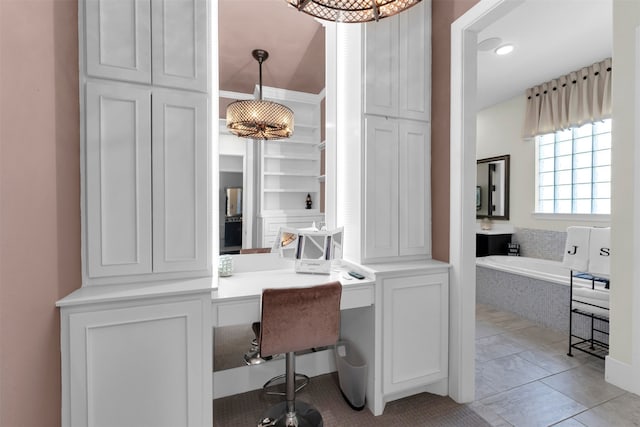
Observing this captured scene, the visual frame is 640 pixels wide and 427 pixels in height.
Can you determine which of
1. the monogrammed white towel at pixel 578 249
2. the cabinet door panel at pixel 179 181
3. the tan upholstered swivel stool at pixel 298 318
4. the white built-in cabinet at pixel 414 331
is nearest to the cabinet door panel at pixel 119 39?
the cabinet door panel at pixel 179 181

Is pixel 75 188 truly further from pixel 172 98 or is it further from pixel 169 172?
pixel 172 98

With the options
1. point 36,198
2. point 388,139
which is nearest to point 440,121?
point 388,139

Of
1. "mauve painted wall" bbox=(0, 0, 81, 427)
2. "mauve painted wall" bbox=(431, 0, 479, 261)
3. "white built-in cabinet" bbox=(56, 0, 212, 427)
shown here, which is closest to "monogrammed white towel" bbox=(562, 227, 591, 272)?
"mauve painted wall" bbox=(431, 0, 479, 261)

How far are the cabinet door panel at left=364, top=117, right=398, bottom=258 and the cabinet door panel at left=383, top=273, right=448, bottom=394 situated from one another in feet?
0.91

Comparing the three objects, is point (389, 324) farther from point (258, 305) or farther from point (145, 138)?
point (145, 138)

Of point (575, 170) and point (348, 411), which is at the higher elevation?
point (575, 170)

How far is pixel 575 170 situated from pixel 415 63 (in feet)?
10.4

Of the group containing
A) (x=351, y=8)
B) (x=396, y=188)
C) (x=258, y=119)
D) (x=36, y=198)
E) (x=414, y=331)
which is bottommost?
(x=414, y=331)

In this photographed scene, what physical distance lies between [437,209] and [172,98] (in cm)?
181

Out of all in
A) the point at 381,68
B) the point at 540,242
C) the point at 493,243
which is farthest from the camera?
the point at 493,243

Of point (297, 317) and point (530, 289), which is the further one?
point (530, 289)

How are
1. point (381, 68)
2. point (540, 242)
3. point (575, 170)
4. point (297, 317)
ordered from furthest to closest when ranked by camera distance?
1. point (540, 242)
2. point (575, 170)
3. point (381, 68)
4. point (297, 317)

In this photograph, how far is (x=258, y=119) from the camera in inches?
79.2

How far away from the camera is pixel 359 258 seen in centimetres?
195
